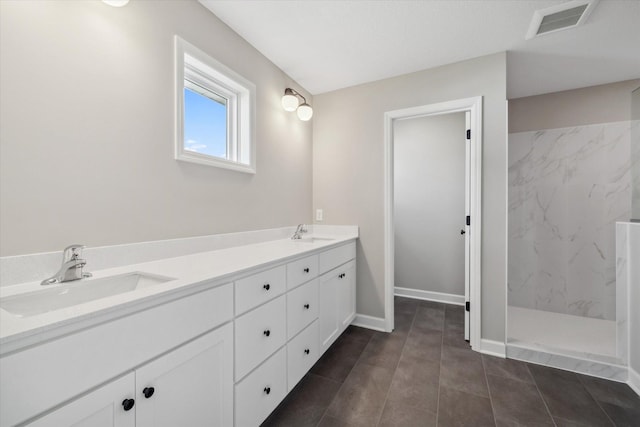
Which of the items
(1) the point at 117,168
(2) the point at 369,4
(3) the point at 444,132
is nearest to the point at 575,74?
(3) the point at 444,132

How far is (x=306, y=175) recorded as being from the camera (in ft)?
8.94

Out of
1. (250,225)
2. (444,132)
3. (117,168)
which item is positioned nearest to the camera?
(117,168)

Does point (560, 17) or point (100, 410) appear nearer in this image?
point (100, 410)

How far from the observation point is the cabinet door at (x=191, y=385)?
0.81 metres

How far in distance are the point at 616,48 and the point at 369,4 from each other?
6.73 ft

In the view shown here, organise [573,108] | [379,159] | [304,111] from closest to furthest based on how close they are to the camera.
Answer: [304,111]
[379,159]
[573,108]

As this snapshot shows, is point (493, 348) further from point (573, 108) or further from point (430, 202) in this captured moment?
point (573, 108)

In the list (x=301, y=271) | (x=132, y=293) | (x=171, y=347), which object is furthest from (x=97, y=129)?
(x=301, y=271)

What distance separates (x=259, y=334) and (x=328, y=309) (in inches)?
32.5

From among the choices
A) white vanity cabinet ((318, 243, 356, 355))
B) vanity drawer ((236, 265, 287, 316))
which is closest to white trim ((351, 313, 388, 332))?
white vanity cabinet ((318, 243, 356, 355))

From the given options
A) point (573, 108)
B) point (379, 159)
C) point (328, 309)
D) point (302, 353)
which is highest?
point (573, 108)

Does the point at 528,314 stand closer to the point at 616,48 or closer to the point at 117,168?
the point at 616,48

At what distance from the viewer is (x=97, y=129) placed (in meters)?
1.16

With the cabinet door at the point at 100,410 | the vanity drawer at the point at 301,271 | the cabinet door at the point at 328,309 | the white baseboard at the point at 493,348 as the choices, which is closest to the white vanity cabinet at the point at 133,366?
the cabinet door at the point at 100,410
